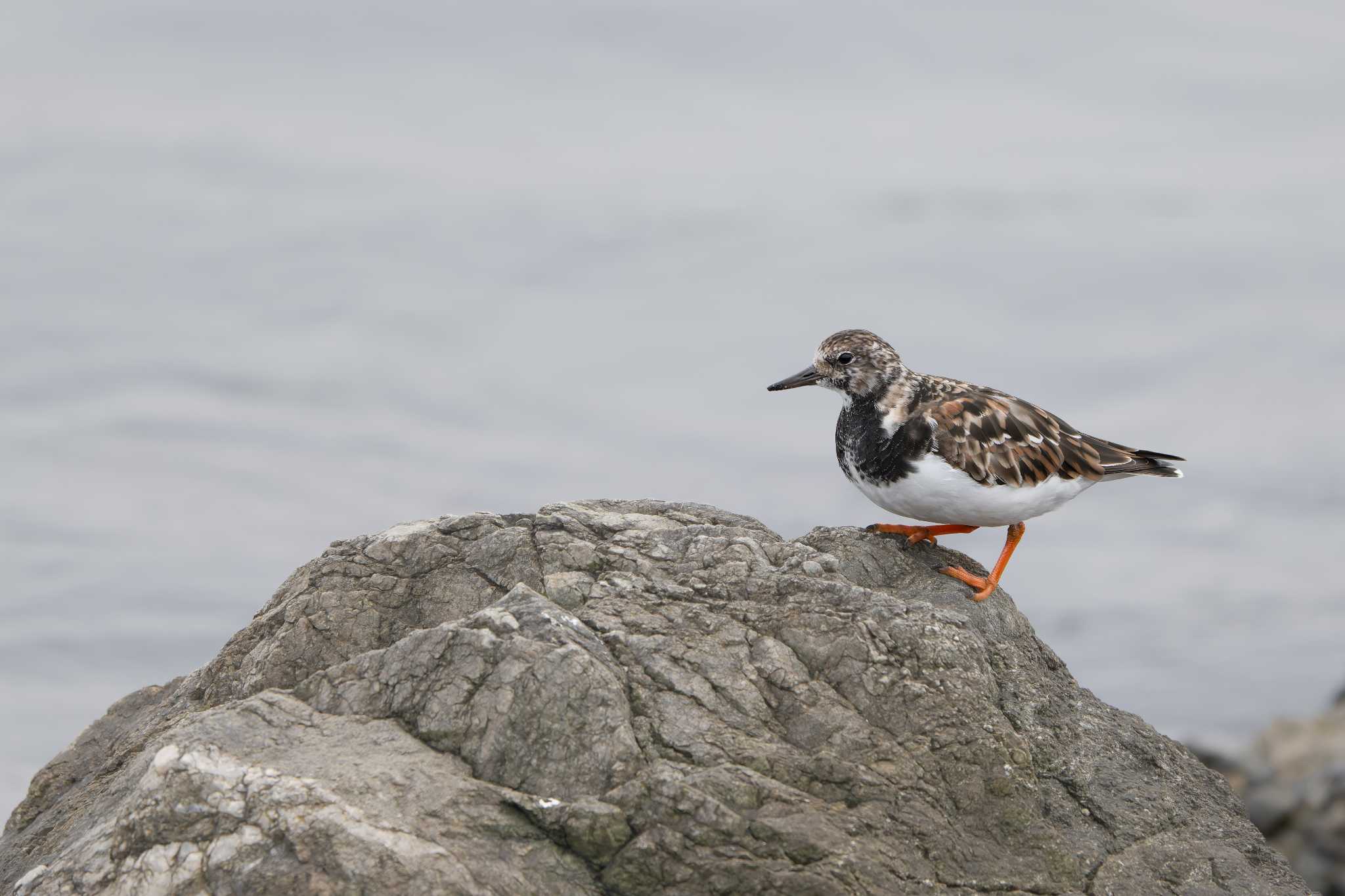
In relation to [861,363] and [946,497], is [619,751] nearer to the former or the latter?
[946,497]

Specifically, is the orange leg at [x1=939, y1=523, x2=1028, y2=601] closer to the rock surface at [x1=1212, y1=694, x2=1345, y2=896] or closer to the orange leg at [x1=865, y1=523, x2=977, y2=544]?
the orange leg at [x1=865, y1=523, x2=977, y2=544]

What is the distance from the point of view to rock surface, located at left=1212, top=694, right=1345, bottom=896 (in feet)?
46.2

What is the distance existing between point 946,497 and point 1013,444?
86 cm

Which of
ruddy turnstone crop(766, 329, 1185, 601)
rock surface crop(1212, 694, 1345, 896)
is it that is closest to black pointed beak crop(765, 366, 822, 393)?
ruddy turnstone crop(766, 329, 1185, 601)

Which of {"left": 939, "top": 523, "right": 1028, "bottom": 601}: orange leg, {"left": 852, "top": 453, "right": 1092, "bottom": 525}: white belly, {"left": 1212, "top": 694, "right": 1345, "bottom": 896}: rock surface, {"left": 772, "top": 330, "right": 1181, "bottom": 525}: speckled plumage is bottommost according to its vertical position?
{"left": 1212, "top": 694, "right": 1345, "bottom": 896}: rock surface

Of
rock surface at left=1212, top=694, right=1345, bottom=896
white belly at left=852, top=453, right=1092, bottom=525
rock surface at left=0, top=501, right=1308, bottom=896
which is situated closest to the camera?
rock surface at left=0, top=501, right=1308, bottom=896

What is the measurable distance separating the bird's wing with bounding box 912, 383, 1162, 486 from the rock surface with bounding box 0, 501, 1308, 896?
1.62 metres

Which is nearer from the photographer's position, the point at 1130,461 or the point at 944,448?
the point at 944,448

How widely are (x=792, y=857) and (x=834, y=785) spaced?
1.72ft

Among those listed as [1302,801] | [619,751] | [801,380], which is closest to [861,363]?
[801,380]

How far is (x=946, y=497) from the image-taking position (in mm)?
9672

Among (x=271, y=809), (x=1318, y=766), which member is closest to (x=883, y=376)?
(x=271, y=809)

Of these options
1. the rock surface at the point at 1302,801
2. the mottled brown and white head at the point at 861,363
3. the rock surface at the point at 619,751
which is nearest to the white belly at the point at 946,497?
the mottled brown and white head at the point at 861,363

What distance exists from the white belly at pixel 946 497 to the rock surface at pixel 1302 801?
5.44m
